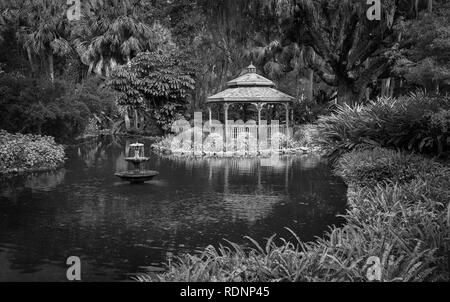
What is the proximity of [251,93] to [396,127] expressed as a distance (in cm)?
1469

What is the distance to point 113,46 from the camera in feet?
131

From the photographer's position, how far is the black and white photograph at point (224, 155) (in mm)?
6680

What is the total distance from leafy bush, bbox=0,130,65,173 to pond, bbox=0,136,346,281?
106cm

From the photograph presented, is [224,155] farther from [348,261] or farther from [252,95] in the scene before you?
[348,261]

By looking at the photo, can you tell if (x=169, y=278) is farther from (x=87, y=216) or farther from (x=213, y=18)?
(x=213, y=18)

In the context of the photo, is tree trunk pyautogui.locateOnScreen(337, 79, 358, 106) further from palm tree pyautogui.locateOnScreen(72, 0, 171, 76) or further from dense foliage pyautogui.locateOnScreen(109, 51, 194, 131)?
palm tree pyautogui.locateOnScreen(72, 0, 171, 76)

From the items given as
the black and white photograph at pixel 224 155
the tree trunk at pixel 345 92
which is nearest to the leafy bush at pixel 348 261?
the black and white photograph at pixel 224 155

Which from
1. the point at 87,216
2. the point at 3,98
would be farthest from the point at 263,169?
the point at 3,98

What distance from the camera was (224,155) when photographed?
2466cm

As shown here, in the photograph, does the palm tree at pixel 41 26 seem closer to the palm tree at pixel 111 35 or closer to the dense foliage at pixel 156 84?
the palm tree at pixel 111 35

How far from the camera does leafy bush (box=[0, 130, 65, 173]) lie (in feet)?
59.6

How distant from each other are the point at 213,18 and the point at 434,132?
66.8 feet

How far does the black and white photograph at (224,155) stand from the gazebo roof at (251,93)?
13cm

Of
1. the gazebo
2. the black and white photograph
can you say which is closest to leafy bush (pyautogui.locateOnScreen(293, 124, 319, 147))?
the black and white photograph
